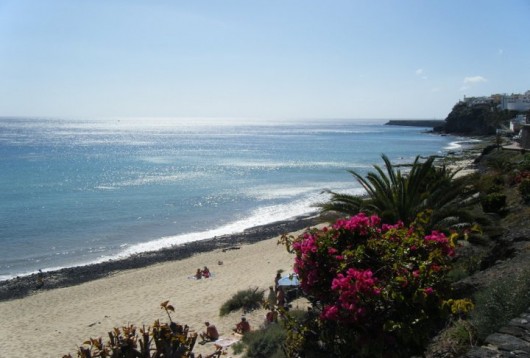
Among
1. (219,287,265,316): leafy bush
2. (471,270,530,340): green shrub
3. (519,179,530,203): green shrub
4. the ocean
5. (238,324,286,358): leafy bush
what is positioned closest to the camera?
(471,270,530,340): green shrub

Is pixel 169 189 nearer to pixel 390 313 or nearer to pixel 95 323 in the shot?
pixel 95 323

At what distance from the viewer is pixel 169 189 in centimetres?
4316

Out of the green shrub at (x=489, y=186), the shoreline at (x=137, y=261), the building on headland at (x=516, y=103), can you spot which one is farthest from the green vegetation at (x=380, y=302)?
the building on headland at (x=516, y=103)

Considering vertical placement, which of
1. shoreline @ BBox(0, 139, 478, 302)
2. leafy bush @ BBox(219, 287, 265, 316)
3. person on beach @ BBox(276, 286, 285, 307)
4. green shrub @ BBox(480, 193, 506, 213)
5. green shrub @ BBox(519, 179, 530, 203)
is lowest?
shoreline @ BBox(0, 139, 478, 302)

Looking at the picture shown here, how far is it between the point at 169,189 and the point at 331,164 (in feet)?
89.6

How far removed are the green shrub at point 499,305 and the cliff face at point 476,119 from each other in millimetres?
106278

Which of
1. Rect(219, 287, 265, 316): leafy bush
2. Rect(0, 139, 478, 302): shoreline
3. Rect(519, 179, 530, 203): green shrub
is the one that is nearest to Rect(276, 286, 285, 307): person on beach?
Rect(219, 287, 265, 316): leafy bush

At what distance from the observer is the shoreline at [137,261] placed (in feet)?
59.6

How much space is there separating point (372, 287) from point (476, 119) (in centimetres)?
12679

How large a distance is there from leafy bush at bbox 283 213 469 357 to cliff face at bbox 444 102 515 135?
106153 mm

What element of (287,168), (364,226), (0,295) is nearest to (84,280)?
(0,295)

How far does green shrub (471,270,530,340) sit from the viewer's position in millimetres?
3988

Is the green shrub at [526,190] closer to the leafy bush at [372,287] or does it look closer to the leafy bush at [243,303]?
the leafy bush at [243,303]

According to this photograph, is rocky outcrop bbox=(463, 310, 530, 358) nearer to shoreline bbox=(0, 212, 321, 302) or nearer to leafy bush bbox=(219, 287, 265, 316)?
leafy bush bbox=(219, 287, 265, 316)
